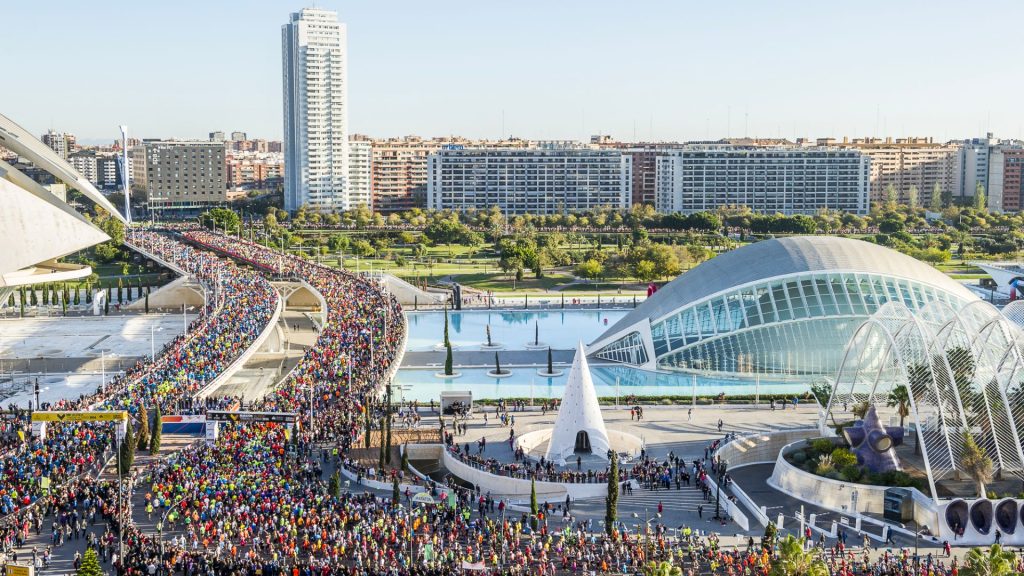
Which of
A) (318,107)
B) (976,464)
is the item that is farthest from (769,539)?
(318,107)

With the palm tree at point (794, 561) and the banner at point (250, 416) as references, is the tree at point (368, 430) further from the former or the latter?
the palm tree at point (794, 561)

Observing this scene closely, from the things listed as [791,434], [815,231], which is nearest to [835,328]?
[791,434]

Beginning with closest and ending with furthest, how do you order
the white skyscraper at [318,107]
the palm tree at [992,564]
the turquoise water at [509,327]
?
the palm tree at [992,564], the turquoise water at [509,327], the white skyscraper at [318,107]

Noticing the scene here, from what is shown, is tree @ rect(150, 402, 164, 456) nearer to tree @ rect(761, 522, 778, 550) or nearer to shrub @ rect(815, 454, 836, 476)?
tree @ rect(761, 522, 778, 550)

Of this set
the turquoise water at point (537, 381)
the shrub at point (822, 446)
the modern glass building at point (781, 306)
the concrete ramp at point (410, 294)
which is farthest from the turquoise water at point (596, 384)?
the concrete ramp at point (410, 294)

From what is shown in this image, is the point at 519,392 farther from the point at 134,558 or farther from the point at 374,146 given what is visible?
the point at 374,146

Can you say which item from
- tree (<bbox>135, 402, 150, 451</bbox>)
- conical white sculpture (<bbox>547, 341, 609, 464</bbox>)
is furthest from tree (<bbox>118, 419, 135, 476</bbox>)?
conical white sculpture (<bbox>547, 341, 609, 464</bbox>)

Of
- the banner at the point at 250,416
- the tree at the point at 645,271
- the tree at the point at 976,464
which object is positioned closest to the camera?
the tree at the point at 976,464
